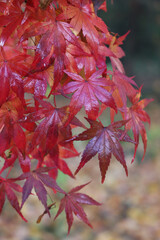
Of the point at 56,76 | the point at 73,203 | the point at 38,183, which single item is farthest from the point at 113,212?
the point at 56,76

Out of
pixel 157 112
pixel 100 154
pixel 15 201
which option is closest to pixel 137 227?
pixel 15 201

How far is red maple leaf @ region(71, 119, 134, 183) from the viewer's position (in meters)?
0.70

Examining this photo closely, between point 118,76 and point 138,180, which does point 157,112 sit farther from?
point 118,76

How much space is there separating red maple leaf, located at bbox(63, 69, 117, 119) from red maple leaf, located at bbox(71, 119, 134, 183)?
0.16 ft

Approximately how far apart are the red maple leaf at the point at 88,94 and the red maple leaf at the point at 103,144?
47 millimetres

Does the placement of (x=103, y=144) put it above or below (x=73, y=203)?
above

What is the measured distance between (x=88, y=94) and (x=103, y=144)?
0.12 metres

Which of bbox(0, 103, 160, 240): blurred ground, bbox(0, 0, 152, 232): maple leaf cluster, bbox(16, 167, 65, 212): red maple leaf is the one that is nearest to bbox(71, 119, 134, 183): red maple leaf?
bbox(0, 0, 152, 232): maple leaf cluster

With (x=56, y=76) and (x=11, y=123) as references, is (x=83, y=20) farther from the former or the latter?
(x=11, y=123)

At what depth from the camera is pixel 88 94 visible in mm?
702

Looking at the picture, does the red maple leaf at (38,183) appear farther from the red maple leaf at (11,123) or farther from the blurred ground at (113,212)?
the blurred ground at (113,212)

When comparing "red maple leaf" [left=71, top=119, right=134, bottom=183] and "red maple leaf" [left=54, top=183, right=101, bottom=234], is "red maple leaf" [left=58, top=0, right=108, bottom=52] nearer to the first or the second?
"red maple leaf" [left=71, top=119, right=134, bottom=183]

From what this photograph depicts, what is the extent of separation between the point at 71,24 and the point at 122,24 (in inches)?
188

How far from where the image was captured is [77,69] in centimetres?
72
